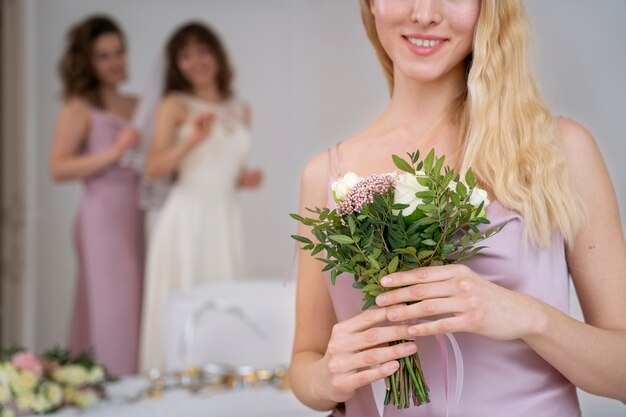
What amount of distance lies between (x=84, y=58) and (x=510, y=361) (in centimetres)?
473

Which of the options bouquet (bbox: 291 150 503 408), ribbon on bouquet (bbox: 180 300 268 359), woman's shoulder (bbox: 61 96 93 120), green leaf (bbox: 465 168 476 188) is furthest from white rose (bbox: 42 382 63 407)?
woman's shoulder (bbox: 61 96 93 120)

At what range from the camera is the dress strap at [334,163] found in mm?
1661

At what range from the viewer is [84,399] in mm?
2424

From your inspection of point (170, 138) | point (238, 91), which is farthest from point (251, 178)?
point (238, 91)

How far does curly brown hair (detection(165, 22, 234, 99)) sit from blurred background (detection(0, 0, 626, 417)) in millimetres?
895

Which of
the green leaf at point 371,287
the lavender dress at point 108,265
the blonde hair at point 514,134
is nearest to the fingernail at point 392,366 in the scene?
the green leaf at point 371,287

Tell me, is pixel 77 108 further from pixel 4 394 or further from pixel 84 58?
pixel 4 394

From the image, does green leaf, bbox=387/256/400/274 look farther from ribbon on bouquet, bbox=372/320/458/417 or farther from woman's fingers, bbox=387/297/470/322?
ribbon on bouquet, bbox=372/320/458/417

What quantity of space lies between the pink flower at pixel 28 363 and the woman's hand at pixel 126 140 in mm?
3012

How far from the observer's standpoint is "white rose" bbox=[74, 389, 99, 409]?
95.2 inches

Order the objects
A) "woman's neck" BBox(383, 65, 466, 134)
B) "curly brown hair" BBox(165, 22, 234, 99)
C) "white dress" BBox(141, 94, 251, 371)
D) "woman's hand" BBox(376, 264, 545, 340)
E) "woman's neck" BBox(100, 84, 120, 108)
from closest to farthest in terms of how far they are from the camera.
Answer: "woman's hand" BBox(376, 264, 545, 340)
"woman's neck" BBox(383, 65, 466, 134)
"white dress" BBox(141, 94, 251, 371)
"curly brown hair" BBox(165, 22, 234, 99)
"woman's neck" BBox(100, 84, 120, 108)

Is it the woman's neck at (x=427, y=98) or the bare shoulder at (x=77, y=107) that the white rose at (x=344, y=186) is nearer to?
the woman's neck at (x=427, y=98)

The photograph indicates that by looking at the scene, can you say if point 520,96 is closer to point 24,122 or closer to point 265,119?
point 24,122

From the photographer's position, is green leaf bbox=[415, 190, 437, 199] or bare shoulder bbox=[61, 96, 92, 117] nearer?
green leaf bbox=[415, 190, 437, 199]
